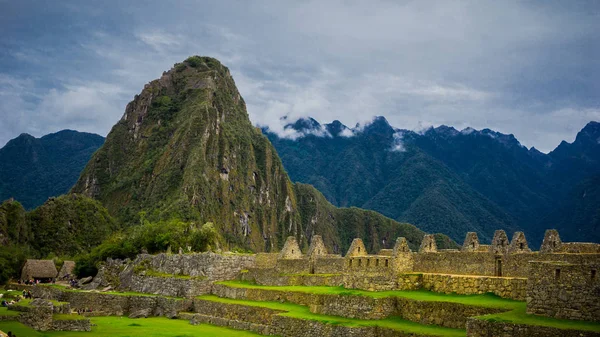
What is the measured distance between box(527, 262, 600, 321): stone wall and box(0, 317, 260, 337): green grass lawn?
1298cm

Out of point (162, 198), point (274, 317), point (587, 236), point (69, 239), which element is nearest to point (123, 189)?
point (162, 198)

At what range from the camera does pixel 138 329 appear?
91.4ft

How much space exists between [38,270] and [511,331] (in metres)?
52.1

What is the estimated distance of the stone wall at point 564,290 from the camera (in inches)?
662

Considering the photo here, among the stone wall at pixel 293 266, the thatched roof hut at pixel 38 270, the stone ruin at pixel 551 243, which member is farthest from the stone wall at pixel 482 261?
the thatched roof hut at pixel 38 270

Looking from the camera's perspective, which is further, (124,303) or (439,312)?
(124,303)

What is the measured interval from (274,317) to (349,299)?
3.38 metres

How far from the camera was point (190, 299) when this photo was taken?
3506cm

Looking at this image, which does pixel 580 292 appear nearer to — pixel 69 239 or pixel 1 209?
pixel 1 209

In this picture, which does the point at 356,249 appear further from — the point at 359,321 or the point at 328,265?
the point at 359,321

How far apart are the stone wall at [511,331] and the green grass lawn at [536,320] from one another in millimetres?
139

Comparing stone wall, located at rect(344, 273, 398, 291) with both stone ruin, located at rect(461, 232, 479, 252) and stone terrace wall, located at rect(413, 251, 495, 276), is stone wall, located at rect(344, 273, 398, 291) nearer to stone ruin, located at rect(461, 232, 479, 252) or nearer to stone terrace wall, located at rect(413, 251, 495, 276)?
stone terrace wall, located at rect(413, 251, 495, 276)

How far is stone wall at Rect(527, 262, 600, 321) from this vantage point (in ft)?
55.2

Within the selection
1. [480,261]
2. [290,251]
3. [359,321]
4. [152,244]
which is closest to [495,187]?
[152,244]
